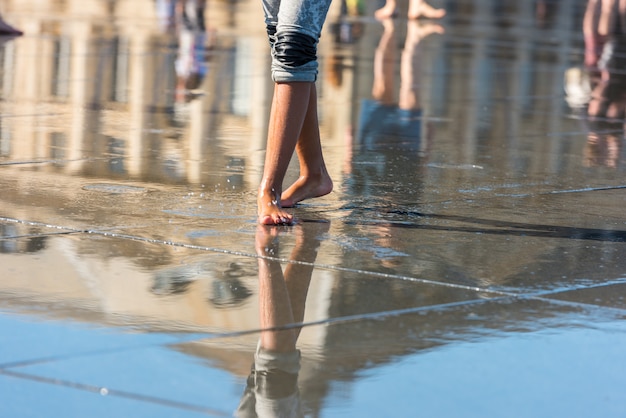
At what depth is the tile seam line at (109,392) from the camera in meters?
2.48

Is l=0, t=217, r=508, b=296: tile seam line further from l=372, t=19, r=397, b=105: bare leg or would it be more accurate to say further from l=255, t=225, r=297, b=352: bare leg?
l=372, t=19, r=397, b=105: bare leg

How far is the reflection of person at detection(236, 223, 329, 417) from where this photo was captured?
2586mm

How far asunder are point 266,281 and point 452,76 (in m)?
7.11

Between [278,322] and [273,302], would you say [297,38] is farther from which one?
[278,322]

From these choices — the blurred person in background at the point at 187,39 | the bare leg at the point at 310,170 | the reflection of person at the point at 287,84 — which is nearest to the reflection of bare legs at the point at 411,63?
the blurred person in background at the point at 187,39

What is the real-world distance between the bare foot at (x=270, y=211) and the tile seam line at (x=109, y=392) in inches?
73.5

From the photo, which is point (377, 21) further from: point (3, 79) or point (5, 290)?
point (5, 290)

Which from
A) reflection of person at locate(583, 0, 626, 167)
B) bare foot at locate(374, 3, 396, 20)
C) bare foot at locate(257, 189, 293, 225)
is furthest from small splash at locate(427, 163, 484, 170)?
bare foot at locate(374, 3, 396, 20)

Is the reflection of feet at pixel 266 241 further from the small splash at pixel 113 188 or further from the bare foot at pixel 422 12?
the bare foot at pixel 422 12

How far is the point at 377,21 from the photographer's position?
18.9 m

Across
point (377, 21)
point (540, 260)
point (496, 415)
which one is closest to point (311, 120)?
point (540, 260)

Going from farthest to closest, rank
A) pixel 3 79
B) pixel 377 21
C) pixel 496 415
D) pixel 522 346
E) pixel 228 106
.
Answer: pixel 377 21, pixel 3 79, pixel 228 106, pixel 522 346, pixel 496 415

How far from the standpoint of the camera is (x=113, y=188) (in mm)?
5059

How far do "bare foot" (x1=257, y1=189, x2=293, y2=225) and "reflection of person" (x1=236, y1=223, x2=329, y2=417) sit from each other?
4 centimetres
